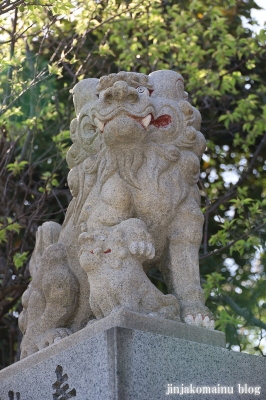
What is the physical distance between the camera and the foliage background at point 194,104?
6367 mm

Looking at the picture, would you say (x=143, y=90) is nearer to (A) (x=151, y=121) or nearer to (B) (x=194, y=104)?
(A) (x=151, y=121)

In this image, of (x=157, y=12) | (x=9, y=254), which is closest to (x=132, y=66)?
(x=157, y=12)

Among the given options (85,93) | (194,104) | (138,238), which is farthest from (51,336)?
(194,104)

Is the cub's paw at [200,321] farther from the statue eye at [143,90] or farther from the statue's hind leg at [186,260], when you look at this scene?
the statue eye at [143,90]

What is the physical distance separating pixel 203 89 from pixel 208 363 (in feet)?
13.0

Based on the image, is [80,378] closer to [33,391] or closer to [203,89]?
[33,391]

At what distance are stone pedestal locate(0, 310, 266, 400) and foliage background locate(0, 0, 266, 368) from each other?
Answer: 2.44 m

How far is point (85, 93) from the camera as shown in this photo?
420 centimetres

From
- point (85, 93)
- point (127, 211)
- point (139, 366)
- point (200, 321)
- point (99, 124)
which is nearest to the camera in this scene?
point (139, 366)

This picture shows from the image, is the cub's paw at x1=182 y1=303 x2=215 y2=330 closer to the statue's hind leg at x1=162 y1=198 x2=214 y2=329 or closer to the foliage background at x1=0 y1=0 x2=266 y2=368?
the statue's hind leg at x1=162 y1=198 x2=214 y2=329

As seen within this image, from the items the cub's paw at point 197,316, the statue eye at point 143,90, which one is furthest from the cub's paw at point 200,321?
the statue eye at point 143,90

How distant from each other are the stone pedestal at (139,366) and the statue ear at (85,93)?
1.40 meters

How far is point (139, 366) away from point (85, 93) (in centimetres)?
171

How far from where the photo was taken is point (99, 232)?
3.70 meters
